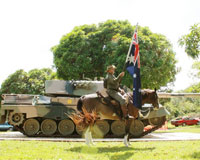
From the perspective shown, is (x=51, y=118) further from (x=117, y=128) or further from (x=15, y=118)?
(x=117, y=128)

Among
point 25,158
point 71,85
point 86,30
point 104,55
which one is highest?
point 86,30

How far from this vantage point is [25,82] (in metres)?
48.2

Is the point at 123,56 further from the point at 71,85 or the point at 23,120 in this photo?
the point at 23,120

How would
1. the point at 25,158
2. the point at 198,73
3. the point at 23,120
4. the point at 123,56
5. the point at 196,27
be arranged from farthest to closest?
the point at 198,73, the point at 123,56, the point at 23,120, the point at 196,27, the point at 25,158

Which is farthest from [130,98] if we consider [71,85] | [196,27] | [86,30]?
[86,30]

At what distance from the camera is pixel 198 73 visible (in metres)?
43.4

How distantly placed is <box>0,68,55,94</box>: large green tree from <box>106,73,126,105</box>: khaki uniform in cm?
3510

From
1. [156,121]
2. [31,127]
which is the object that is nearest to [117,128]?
[156,121]

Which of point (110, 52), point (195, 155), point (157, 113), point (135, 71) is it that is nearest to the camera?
point (195, 155)

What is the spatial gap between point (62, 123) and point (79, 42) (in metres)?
15.5

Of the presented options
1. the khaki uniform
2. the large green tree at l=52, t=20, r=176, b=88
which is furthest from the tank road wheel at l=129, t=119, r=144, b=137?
the large green tree at l=52, t=20, r=176, b=88

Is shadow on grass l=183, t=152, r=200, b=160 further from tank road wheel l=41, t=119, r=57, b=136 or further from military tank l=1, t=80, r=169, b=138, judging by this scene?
tank road wheel l=41, t=119, r=57, b=136

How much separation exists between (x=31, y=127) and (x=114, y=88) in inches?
308

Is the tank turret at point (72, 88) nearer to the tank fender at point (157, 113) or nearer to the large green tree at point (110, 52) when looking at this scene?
the tank fender at point (157, 113)
